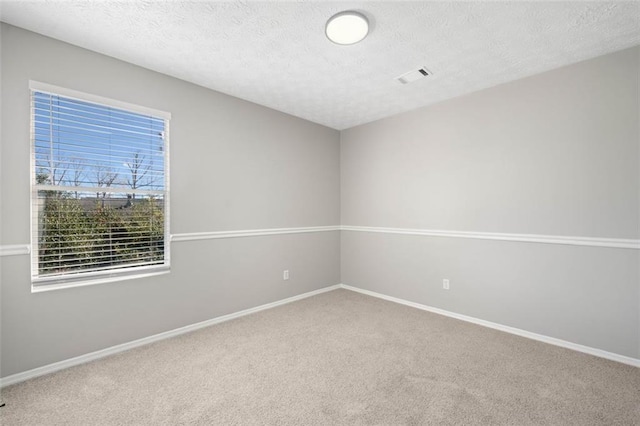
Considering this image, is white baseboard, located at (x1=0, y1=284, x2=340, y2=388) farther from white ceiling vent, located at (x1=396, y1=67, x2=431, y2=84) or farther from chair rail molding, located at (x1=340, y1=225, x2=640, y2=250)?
white ceiling vent, located at (x1=396, y1=67, x2=431, y2=84)

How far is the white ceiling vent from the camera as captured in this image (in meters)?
2.75

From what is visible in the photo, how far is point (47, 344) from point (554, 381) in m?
3.84

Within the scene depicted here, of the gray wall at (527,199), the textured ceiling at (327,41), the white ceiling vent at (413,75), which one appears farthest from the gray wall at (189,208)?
the white ceiling vent at (413,75)

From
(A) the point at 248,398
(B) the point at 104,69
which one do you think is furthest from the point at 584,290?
(B) the point at 104,69

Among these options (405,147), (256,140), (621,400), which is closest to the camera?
(621,400)

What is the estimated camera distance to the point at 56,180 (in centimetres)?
228

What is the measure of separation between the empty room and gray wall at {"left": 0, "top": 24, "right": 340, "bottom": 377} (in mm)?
19

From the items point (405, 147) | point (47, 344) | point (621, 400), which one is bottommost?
point (621, 400)

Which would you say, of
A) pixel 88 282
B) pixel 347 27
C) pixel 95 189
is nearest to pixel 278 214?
pixel 95 189

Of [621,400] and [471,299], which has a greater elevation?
[471,299]

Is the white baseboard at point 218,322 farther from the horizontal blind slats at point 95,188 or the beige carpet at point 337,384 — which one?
the horizontal blind slats at point 95,188

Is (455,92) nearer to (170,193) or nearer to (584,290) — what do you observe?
(584,290)

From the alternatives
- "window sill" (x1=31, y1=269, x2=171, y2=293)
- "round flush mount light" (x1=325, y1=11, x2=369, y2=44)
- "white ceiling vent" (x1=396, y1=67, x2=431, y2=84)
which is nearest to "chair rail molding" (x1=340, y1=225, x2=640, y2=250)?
"white ceiling vent" (x1=396, y1=67, x2=431, y2=84)

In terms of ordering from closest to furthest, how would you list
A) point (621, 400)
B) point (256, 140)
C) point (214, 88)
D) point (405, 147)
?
point (621, 400) → point (214, 88) → point (256, 140) → point (405, 147)
